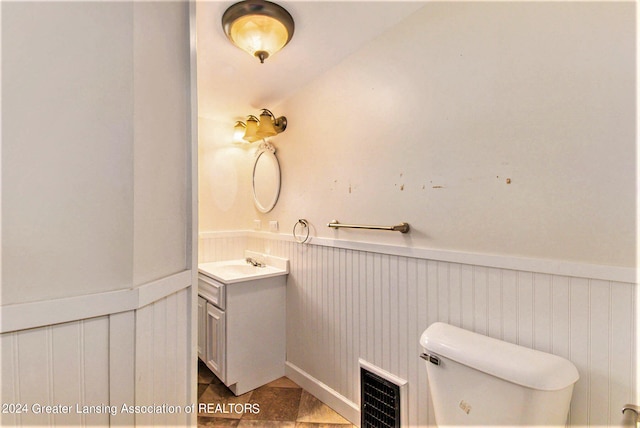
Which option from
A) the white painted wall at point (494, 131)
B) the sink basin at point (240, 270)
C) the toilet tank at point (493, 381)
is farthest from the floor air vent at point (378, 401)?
the sink basin at point (240, 270)

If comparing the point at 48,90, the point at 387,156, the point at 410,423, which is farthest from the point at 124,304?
the point at 410,423

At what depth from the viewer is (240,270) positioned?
96.4 inches

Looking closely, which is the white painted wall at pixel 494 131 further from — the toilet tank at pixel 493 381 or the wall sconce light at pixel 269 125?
the wall sconce light at pixel 269 125

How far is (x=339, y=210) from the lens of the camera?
70.8 inches

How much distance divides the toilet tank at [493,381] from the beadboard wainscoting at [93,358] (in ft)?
3.08

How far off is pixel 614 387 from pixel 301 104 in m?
2.07

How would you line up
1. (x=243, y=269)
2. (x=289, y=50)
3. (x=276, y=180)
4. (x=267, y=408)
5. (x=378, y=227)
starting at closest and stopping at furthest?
(x=378, y=227) → (x=289, y=50) → (x=267, y=408) → (x=276, y=180) → (x=243, y=269)

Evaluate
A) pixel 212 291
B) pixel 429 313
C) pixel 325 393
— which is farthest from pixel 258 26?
pixel 325 393

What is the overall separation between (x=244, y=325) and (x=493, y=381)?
5.04ft

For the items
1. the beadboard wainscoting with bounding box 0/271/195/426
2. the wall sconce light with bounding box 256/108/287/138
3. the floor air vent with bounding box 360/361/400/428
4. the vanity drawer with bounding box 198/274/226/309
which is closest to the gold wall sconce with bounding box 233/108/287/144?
the wall sconce light with bounding box 256/108/287/138

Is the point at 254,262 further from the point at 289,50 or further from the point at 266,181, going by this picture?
the point at 289,50

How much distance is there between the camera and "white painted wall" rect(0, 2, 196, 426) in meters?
0.64

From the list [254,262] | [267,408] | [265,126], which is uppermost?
[265,126]

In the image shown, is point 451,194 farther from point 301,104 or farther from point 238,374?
point 238,374
